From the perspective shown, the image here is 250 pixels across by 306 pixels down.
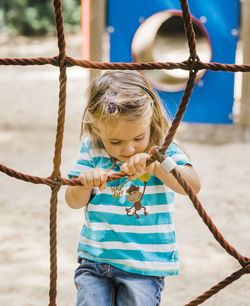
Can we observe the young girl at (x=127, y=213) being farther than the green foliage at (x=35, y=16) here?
No

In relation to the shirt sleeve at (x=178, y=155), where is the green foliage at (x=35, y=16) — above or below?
above

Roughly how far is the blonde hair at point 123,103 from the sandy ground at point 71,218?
2.25ft

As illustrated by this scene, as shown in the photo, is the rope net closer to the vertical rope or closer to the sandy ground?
the vertical rope

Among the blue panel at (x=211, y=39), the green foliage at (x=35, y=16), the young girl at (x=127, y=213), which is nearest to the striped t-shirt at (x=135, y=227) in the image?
the young girl at (x=127, y=213)

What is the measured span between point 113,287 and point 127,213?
0.60ft

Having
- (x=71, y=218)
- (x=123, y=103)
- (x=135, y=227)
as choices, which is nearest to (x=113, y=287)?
(x=135, y=227)

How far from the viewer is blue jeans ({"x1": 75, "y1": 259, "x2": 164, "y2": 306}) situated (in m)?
1.11

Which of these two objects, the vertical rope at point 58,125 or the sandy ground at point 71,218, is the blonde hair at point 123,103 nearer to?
the vertical rope at point 58,125

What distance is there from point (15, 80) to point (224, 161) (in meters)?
4.12

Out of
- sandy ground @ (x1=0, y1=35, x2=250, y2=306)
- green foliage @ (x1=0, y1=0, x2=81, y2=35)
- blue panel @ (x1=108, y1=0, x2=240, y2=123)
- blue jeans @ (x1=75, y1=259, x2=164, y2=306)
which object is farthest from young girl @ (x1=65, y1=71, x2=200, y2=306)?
green foliage @ (x1=0, y1=0, x2=81, y2=35)

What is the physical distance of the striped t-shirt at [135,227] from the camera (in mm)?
1130

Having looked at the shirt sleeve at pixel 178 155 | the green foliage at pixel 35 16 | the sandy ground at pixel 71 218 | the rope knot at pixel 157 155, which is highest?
the green foliage at pixel 35 16

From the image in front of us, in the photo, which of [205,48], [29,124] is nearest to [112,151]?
[29,124]

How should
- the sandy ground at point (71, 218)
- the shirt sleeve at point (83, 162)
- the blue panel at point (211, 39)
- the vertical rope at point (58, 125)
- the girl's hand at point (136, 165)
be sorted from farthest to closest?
the blue panel at point (211, 39)
the sandy ground at point (71, 218)
the shirt sleeve at point (83, 162)
the vertical rope at point (58, 125)
the girl's hand at point (136, 165)
